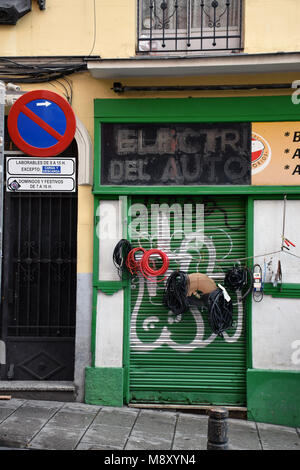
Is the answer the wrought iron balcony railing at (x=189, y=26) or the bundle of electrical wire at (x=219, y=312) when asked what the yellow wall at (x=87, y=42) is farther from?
the bundle of electrical wire at (x=219, y=312)

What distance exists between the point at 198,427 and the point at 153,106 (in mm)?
4441

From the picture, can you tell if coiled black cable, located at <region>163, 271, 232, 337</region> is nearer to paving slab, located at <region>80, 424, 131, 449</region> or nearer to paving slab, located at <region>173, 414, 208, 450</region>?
paving slab, located at <region>173, 414, 208, 450</region>

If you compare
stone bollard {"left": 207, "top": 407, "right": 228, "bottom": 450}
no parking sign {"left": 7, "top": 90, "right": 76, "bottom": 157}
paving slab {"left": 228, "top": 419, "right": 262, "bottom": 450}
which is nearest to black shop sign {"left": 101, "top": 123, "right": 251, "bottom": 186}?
no parking sign {"left": 7, "top": 90, "right": 76, "bottom": 157}

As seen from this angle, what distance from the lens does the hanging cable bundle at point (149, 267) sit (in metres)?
8.22

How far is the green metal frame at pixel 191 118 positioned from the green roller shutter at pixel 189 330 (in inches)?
6.0

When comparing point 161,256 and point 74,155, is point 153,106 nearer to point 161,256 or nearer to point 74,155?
point 74,155

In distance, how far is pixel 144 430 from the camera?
24.1ft

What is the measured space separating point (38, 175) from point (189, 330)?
9.94ft

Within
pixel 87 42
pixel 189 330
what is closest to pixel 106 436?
pixel 189 330

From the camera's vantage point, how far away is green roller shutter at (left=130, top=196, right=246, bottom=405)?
826 cm

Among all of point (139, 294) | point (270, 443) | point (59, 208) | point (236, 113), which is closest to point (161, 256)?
point (139, 294)

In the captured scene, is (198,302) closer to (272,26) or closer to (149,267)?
(149,267)

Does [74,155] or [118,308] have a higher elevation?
[74,155]

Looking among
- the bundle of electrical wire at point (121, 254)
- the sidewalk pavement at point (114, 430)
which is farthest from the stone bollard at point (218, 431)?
the bundle of electrical wire at point (121, 254)
